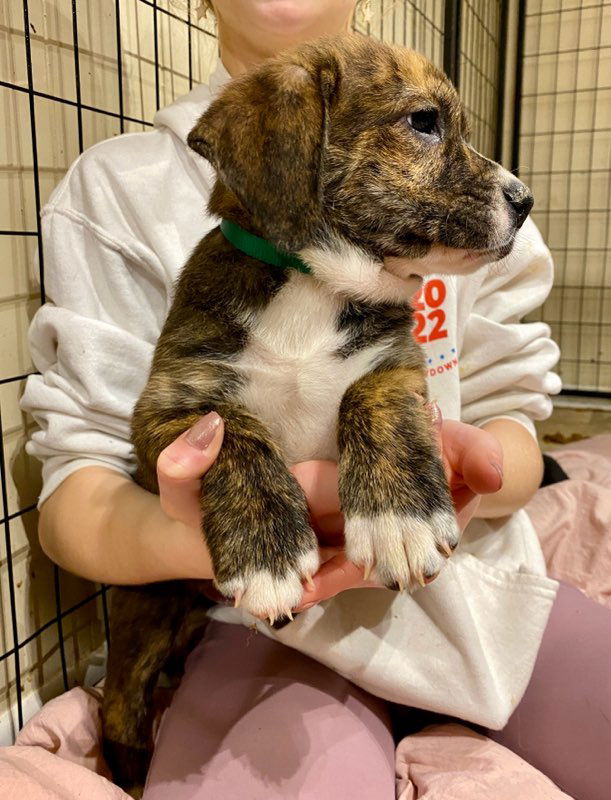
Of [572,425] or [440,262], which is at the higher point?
[440,262]

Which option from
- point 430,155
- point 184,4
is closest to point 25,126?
point 184,4

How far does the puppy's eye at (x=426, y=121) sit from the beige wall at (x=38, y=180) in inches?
38.8

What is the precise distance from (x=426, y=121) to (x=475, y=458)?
579 millimetres

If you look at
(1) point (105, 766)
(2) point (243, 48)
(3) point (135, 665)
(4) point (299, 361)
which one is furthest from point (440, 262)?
(1) point (105, 766)

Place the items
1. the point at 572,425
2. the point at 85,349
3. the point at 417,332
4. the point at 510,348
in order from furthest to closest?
the point at 572,425, the point at 510,348, the point at 417,332, the point at 85,349

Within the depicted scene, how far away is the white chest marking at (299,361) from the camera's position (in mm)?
1166

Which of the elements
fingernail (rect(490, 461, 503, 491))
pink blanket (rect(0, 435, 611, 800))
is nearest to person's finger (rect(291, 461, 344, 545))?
fingernail (rect(490, 461, 503, 491))

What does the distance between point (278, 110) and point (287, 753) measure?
3.78 ft

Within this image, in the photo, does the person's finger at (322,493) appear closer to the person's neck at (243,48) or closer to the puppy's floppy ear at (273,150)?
the puppy's floppy ear at (273,150)

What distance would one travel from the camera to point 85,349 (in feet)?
5.02

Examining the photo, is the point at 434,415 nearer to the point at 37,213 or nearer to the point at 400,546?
the point at 400,546

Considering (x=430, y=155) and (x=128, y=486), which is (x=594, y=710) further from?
(x=430, y=155)

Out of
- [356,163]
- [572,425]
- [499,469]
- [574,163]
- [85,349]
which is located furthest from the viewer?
[574,163]

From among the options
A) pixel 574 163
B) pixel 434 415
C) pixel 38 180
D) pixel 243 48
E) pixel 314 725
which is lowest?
pixel 314 725
